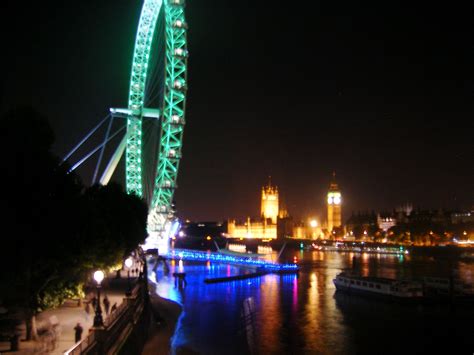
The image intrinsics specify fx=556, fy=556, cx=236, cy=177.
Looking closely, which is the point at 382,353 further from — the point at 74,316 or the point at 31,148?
the point at 31,148

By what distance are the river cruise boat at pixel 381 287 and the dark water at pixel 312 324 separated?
615 mm

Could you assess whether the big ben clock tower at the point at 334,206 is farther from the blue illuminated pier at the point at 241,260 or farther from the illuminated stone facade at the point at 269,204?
the blue illuminated pier at the point at 241,260

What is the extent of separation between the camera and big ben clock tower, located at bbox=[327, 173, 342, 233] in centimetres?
15138

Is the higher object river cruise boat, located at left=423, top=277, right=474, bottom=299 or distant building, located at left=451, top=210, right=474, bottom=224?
distant building, located at left=451, top=210, right=474, bottom=224

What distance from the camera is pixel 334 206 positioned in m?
153

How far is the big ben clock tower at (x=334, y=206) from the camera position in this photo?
151 meters

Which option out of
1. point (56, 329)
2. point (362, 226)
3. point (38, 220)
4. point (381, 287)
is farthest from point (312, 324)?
point (362, 226)

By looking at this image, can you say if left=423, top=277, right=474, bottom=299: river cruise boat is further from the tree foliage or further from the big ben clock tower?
the big ben clock tower

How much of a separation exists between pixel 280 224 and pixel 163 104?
114543 mm

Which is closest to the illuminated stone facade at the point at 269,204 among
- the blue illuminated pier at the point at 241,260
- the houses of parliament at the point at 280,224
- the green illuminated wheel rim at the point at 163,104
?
the houses of parliament at the point at 280,224

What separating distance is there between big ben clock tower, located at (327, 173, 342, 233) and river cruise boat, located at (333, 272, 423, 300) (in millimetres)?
115568

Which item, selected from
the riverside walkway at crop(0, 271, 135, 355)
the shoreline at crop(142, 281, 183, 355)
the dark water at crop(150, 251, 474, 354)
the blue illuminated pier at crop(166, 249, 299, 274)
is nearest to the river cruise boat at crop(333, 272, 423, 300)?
the dark water at crop(150, 251, 474, 354)

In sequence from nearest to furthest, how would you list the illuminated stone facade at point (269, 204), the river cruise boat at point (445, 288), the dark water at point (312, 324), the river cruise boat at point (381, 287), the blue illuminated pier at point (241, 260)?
the dark water at point (312, 324) → the river cruise boat at point (381, 287) → the river cruise boat at point (445, 288) → the blue illuminated pier at point (241, 260) → the illuminated stone facade at point (269, 204)

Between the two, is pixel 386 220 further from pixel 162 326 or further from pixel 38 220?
pixel 38 220
